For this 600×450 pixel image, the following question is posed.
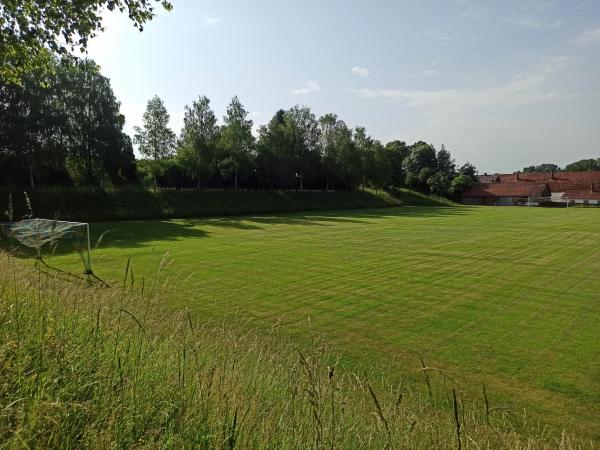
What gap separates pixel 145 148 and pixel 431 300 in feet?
169

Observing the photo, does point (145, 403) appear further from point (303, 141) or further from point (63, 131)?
point (303, 141)

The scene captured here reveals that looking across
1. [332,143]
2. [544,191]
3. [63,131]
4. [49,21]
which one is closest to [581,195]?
[544,191]

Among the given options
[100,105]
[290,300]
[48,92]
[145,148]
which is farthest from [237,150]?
[290,300]

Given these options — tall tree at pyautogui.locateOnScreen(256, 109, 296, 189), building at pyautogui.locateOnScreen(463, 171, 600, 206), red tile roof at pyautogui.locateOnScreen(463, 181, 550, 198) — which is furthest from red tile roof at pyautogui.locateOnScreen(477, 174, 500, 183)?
tall tree at pyautogui.locateOnScreen(256, 109, 296, 189)

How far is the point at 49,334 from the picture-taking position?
147 inches

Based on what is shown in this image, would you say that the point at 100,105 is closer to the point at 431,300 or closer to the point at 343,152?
the point at 343,152

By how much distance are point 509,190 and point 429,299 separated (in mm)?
101802

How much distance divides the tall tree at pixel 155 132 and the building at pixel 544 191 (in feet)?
258

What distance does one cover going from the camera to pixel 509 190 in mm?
102875

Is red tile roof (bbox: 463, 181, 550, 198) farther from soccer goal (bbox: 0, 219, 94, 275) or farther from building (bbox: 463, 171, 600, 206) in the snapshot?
soccer goal (bbox: 0, 219, 94, 275)

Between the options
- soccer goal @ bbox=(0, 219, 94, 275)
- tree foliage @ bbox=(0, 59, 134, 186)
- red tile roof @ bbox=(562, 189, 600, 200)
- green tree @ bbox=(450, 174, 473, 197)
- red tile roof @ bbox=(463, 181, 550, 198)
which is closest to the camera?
soccer goal @ bbox=(0, 219, 94, 275)

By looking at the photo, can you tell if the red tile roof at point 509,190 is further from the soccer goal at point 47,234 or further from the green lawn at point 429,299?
the soccer goal at point 47,234

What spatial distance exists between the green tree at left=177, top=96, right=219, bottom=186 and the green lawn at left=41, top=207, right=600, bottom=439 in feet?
90.2

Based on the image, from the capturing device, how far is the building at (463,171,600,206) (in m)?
98.7
